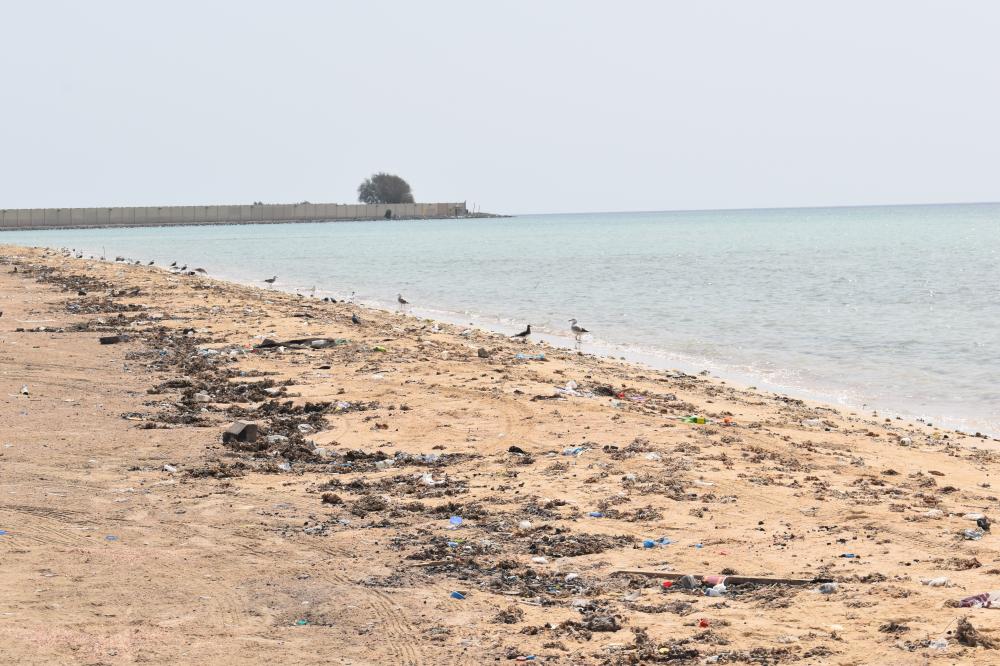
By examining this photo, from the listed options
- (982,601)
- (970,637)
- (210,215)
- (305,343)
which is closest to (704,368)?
(305,343)

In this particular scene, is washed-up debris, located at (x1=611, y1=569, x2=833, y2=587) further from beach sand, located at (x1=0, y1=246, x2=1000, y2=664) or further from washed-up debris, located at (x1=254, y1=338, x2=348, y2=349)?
washed-up debris, located at (x1=254, y1=338, x2=348, y2=349)

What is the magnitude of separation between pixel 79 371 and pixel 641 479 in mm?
8357

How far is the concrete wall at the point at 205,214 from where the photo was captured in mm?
138125

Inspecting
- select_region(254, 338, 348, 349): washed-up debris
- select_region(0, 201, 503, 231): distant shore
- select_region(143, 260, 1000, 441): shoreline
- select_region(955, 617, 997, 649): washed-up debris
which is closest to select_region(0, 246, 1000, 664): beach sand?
select_region(955, 617, 997, 649): washed-up debris

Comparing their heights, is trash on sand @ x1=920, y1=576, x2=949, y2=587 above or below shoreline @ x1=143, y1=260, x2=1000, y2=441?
above

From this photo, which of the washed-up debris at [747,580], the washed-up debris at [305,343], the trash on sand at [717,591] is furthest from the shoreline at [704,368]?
the trash on sand at [717,591]

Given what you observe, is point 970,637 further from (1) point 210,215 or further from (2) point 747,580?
(1) point 210,215

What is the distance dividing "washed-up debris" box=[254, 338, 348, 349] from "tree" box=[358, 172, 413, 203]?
164322mm

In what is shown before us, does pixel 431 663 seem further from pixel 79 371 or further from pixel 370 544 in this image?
pixel 79 371

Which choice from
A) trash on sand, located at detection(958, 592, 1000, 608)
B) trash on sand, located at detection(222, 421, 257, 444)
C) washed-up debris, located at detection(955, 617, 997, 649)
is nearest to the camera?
washed-up debris, located at detection(955, 617, 997, 649)

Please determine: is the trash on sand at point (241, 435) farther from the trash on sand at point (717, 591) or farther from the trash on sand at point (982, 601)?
the trash on sand at point (982, 601)

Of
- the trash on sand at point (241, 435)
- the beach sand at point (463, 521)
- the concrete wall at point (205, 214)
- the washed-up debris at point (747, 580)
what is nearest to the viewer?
the beach sand at point (463, 521)

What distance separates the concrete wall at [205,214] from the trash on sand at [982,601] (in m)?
144

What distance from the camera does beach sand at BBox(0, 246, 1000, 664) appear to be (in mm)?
5379
